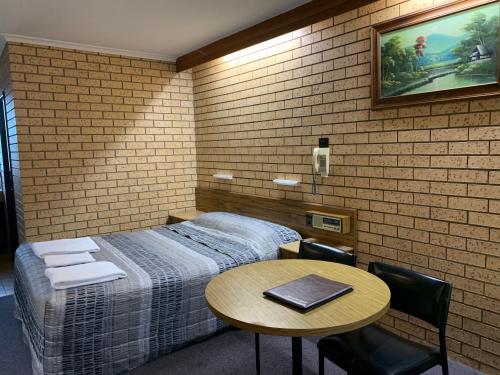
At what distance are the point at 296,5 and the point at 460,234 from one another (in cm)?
215

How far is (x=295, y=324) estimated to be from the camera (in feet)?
4.58

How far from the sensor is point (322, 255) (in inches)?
93.9

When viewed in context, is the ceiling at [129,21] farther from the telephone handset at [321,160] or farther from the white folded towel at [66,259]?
the white folded towel at [66,259]

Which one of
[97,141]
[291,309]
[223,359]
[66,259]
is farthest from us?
[97,141]

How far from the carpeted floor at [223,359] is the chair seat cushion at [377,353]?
23.7 inches

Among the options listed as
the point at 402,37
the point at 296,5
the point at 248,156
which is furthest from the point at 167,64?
the point at 402,37

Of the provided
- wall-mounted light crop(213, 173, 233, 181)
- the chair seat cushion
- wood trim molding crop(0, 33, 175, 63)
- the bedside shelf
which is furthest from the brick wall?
wood trim molding crop(0, 33, 175, 63)

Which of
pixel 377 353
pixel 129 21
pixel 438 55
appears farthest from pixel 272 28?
pixel 377 353

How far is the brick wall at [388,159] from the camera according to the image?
7.06ft

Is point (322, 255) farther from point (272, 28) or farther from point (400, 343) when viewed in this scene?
point (272, 28)

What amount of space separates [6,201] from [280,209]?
12.3ft

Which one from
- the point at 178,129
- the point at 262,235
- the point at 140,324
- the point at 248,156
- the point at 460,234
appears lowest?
the point at 140,324

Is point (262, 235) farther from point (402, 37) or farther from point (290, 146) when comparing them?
point (402, 37)

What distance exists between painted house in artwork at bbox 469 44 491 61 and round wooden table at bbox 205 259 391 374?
1.36 meters
